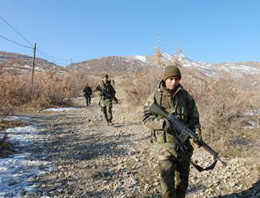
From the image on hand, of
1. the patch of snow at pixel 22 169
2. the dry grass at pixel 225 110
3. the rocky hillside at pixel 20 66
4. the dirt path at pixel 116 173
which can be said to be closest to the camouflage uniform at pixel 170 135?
the dirt path at pixel 116 173

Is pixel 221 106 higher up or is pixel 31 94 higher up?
pixel 221 106

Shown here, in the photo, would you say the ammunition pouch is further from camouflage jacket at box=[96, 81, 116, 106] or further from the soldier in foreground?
camouflage jacket at box=[96, 81, 116, 106]

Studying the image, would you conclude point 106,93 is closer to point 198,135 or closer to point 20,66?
point 198,135

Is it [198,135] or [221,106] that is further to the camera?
[221,106]

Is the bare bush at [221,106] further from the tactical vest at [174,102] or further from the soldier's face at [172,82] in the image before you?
the soldier's face at [172,82]

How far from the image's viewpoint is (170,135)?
329cm

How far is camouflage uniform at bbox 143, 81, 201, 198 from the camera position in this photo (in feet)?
10.7

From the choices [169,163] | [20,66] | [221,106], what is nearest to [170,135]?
[169,163]

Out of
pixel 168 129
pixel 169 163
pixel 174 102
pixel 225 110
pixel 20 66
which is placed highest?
pixel 20 66

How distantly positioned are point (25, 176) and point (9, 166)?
656 mm

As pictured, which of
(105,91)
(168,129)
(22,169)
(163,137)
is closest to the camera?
(168,129)

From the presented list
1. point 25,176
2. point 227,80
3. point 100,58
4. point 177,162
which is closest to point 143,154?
Answer: point 25,176

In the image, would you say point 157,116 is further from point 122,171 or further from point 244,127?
point 244,127

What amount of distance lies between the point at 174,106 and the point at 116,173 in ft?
8.71
